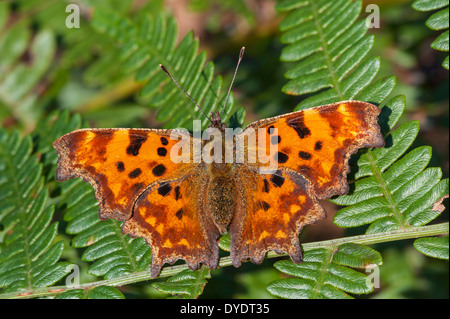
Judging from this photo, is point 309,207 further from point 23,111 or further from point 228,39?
point 23,111

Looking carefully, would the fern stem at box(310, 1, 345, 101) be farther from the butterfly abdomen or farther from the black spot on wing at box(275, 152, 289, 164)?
the butterfly abdomen

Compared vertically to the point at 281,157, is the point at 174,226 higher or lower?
lower

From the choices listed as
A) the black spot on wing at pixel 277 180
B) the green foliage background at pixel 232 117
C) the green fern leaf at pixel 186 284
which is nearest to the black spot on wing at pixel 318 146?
the black spot on wing at pixel 277 180

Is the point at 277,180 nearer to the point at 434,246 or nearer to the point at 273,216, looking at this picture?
the point at 273,216

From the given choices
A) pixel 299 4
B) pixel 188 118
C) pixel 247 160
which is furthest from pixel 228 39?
pixel 247 160

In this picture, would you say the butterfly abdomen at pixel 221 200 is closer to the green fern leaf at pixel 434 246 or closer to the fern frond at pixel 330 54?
the fern frond at pixel 330 54

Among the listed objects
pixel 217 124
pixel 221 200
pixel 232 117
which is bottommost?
pixel 221 200

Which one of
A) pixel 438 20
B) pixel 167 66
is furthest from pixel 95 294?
pixel 438 20

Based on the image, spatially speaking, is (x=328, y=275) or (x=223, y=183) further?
(x=223, y=183)
